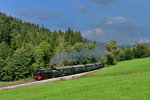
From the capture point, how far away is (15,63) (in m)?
65.8

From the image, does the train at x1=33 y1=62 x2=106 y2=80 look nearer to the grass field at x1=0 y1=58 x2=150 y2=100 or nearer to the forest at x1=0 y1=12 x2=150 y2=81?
the grass field at x1=0 y1=58 x2=150 y2=100

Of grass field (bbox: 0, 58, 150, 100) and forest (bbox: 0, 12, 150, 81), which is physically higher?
forest (bbox: 0, 12, 150, 81)

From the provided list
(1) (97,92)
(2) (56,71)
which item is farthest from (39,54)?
(1) (97,92)

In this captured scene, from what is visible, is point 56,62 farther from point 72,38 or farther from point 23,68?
point 72,38

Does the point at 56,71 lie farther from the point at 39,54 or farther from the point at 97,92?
the point at 39,54

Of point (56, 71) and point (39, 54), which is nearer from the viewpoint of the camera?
point (56, 71)

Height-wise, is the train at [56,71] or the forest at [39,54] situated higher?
the forest at [39,54]

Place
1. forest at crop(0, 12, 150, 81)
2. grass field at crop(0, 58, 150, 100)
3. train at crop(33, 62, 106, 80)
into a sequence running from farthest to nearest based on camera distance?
1. forest at crop(0, 12, 150, 81)
2. train at crop(33, 62, 106, 80)
3. grass field at crop(0, 58, 150, 100)

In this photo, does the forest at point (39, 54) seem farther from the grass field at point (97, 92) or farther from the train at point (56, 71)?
the grass field at point (97, 92)

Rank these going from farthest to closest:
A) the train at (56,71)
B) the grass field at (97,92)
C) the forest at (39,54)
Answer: the forest at (39,54), the train at (56,71), the grass field at (97,92)

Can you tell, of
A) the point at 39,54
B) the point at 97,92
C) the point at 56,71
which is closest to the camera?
the point at 97,92

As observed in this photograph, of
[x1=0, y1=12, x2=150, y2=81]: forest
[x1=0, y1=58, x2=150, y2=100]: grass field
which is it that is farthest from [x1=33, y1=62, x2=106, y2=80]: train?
[x1=0, y1=12, x2=150, y2=81]: forest

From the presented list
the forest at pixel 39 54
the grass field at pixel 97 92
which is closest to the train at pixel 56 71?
the grass field at pixel 97 92

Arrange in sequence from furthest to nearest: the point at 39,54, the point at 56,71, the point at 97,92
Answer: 1. the point at 39,54
2. the point at 56,71
3. the point at 97,92
